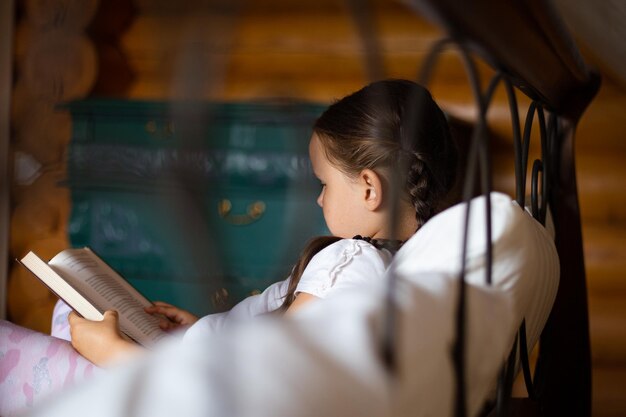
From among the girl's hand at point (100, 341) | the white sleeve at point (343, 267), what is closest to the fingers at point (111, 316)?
the girl's hand at point (100, 341)

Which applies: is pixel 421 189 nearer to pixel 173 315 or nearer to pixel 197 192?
pixel 173 315

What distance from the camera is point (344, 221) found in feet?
4.20

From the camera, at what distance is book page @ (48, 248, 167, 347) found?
1.22 m

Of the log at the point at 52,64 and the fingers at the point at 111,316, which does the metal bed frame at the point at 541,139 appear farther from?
the fingers at the point at 111,316

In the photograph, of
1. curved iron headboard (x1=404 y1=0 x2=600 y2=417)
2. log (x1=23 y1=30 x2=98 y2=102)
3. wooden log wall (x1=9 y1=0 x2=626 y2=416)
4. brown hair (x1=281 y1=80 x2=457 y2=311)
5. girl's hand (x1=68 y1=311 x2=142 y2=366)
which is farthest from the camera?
wooden log wall (x1=9 y1=0 x2=626 y2=416)

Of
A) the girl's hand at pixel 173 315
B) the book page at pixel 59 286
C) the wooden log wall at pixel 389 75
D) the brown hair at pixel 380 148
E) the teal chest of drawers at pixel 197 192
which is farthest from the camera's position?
the wooden log wall at pixel 389 75

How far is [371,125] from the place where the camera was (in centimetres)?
130

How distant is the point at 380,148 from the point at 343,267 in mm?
271

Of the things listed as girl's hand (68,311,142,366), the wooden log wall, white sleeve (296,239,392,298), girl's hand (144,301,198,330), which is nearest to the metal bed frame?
white sleeve (296,239,392,298)

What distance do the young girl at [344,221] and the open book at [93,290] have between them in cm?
3

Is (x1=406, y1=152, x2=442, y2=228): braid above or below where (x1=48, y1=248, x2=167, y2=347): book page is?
above

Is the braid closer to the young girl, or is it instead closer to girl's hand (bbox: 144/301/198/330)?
the young girl

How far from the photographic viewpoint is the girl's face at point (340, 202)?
49.9 inches

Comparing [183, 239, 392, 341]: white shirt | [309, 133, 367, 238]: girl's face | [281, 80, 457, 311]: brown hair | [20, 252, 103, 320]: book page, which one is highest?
[281, 80, 457, 311]: brown hair
